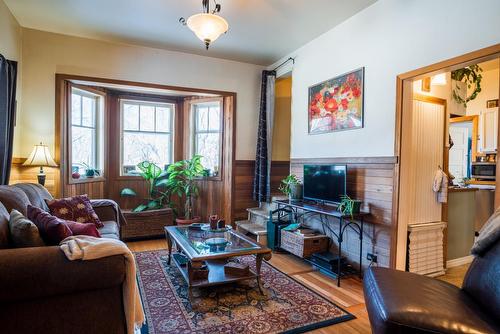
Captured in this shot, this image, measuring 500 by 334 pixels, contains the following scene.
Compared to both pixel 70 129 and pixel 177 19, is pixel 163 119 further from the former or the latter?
pixel 177 19

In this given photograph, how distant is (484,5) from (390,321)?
7.39ft

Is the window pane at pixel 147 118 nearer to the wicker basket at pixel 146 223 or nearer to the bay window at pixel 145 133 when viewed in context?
the bay window at pixel 145 133

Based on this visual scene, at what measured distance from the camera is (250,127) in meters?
4.88

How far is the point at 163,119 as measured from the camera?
5.17m

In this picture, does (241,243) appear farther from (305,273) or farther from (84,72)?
(84,72)

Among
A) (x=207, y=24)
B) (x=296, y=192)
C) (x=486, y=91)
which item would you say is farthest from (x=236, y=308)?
(x=486, y=91)

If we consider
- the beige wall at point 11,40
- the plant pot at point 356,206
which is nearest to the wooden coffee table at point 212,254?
the plant pot at point 356,206

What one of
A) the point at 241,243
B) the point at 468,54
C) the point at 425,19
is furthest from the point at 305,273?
the point at 425,19

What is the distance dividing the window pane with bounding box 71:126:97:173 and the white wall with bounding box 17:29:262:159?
52 cm

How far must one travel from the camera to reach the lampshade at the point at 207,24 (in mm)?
2492

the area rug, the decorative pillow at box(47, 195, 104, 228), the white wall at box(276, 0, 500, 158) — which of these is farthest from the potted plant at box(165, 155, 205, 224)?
the area rug

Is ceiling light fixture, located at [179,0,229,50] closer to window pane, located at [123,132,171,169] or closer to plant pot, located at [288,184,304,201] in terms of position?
plant pot, located at [288,184,304,201]

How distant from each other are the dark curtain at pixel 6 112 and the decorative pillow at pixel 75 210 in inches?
22.2

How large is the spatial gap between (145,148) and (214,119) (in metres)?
1.31
